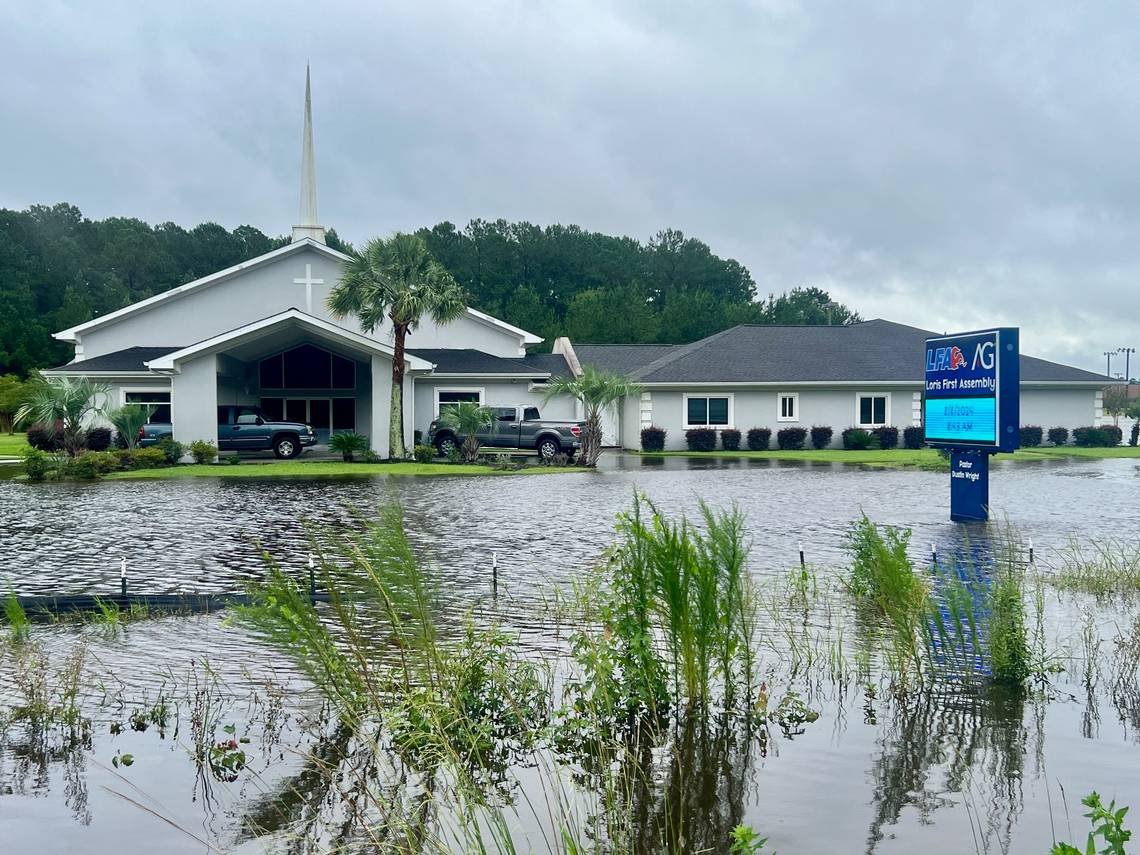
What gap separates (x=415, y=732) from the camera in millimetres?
6652

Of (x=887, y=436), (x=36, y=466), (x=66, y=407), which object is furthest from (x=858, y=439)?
→ (x=36, y=466)

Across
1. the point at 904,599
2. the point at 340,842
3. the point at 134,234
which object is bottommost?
the point at 340,842

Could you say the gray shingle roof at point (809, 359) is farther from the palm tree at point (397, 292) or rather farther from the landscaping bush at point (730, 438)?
the palm tree at point (397, 292)

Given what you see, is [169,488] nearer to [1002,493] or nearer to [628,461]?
[628,461]

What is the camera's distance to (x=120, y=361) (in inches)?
1544

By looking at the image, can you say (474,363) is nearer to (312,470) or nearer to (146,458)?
(312,470)

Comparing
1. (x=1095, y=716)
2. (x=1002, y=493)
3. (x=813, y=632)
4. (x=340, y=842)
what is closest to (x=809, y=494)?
(x=1002, y=493)

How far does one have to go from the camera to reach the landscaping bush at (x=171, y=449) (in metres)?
32.8

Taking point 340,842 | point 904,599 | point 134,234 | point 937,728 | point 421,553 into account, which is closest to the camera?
point 340,842

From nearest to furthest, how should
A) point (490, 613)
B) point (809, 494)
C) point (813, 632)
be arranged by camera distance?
1. point (813, 632)
2. point (490, 613)
3. point (809, 494)

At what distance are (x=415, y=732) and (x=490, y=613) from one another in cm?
391

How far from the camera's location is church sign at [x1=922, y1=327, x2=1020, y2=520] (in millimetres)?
18750

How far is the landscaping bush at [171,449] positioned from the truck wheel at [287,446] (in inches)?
135

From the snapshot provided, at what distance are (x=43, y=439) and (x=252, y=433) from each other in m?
6.66
